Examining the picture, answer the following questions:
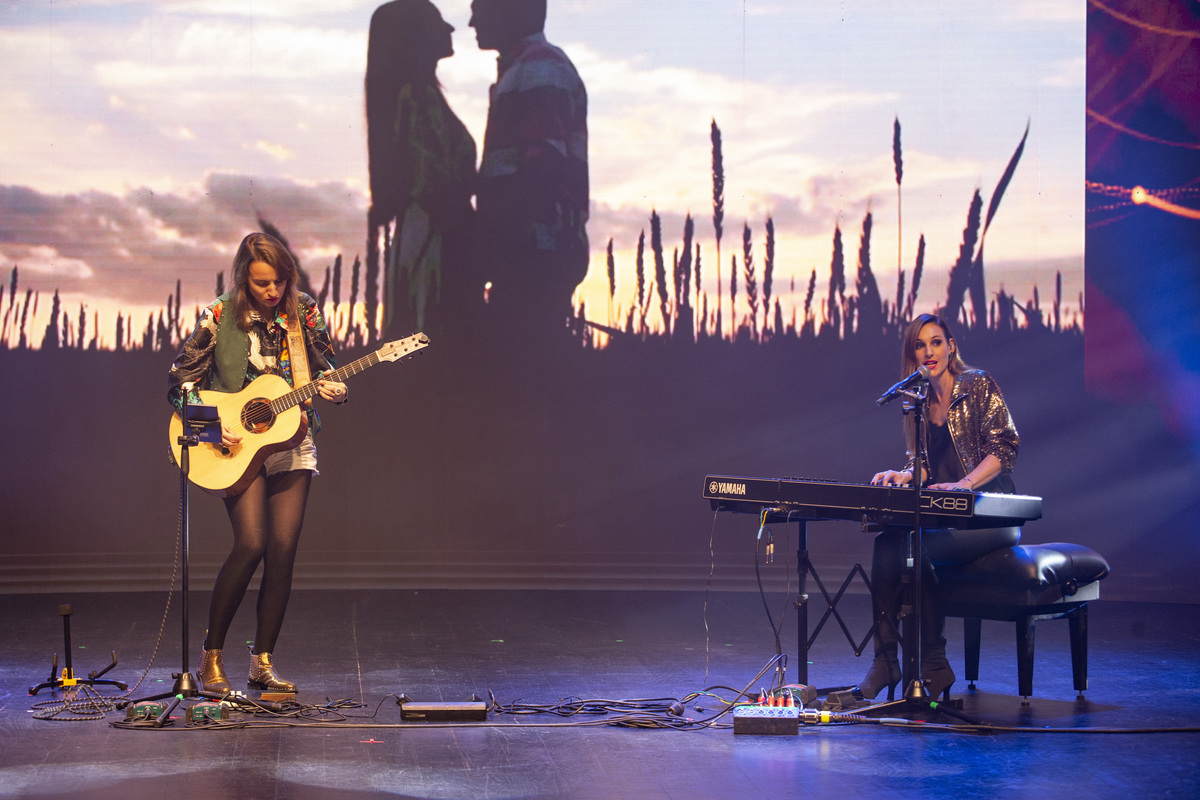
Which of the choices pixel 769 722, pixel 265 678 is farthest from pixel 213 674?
pixel 769 722

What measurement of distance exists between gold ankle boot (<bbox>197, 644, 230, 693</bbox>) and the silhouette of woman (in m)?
3.44

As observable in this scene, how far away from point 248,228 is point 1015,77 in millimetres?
4734

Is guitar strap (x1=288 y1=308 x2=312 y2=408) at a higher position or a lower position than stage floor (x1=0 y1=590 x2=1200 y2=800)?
higher

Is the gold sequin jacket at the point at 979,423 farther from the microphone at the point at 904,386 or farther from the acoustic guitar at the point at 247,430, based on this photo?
the acoustic guitar at the point at 247,430

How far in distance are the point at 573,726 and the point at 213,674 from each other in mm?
1229

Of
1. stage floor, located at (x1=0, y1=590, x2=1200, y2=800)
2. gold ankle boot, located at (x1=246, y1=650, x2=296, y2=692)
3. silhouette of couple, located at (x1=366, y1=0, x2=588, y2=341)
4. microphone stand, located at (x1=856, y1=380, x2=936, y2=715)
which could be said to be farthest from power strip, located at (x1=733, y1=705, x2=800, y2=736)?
silhouette of couple, located at (x1=366, y1=0, x2=588, y2=341)

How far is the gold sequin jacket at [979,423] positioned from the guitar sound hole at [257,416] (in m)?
2.12

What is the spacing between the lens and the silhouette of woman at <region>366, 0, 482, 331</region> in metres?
6.96

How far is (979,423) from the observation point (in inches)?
151

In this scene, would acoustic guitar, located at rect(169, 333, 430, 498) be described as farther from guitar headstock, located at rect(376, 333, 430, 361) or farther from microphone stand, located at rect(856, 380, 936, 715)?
microphone stand, located at rect(856, 380, 936, 715)

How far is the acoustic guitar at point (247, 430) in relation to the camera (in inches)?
145

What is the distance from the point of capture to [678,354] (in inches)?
279

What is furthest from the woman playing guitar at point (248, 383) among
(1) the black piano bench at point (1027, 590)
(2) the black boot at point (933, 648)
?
(1) the black piano bench at point (1027, 590)

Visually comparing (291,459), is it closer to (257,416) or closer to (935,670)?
(257,416)
